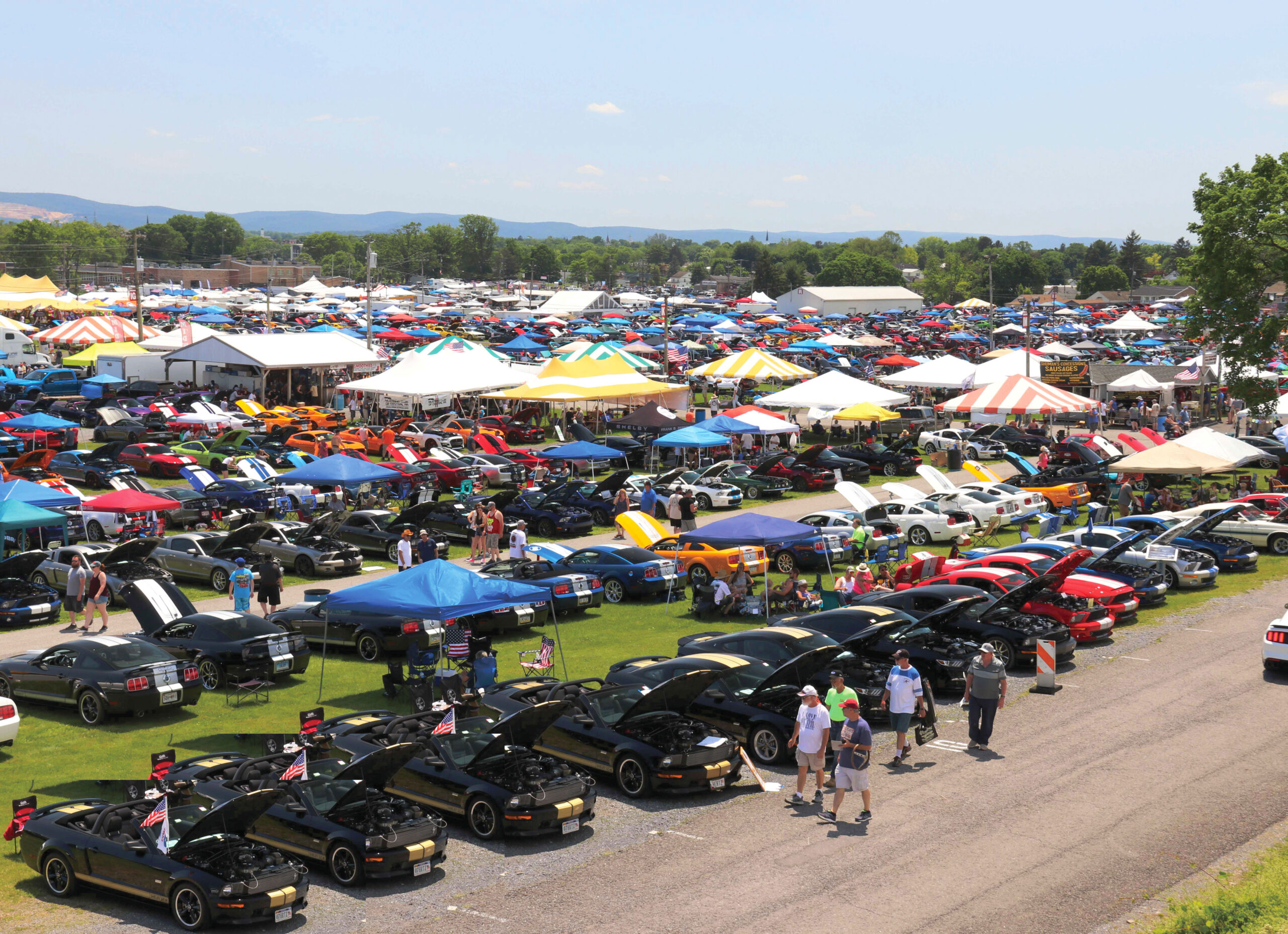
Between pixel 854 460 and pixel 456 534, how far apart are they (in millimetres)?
14533

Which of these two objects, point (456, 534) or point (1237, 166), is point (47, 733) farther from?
point (1237, 166)

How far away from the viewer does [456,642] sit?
1791 centimetres

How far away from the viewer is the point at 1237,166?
133 ft

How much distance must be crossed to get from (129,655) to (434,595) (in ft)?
14.6

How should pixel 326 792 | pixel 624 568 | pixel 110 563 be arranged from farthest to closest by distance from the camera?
pixel 110 563 < pixel 624 568 < pixel 326 792

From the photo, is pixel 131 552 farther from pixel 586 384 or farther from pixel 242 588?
pixel 586 384

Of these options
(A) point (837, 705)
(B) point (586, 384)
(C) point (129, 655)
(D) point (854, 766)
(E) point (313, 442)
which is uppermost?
(B) point (586, 384)

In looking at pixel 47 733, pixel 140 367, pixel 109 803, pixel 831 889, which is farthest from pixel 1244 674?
pixel 140 367

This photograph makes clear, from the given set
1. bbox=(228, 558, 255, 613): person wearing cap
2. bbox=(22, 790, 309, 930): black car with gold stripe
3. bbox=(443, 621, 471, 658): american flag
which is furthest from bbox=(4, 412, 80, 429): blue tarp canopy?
bbox=(22, 790, 309, 930): black car with gold stripe

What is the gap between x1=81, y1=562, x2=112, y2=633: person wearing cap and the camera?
72.5 feet

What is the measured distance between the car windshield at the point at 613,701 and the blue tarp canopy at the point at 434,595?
114 inches

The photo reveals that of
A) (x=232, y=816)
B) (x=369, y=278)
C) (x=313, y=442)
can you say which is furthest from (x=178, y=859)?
(x=369, y=278)

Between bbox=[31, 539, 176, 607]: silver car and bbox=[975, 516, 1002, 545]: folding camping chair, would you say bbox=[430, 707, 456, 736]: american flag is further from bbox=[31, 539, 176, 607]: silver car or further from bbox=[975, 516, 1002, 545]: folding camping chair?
bbox=[975, 516, 1002, 545]: folding camping chair

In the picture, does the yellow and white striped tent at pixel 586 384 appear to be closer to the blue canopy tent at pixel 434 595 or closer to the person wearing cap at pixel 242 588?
the person wearing cap at pixel 242 588
